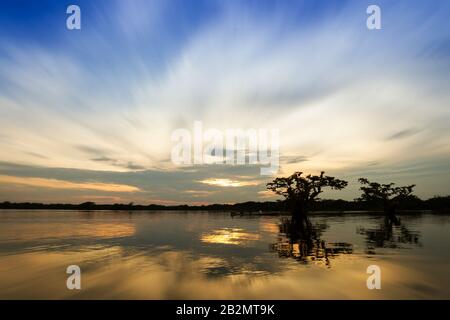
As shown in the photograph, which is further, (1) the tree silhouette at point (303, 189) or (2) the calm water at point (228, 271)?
(1) the tree silhouette at point (303, 189)

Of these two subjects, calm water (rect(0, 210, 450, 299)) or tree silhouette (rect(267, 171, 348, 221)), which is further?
tree silhouette (rect(267, 171, 348, 221))

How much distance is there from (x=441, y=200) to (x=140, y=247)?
137 metres

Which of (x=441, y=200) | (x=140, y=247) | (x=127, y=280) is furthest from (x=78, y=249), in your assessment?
(x=441, y=200)

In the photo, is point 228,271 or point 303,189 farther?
point 303,189

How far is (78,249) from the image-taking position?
2555 centimetres

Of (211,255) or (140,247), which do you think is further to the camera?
(140,247)
